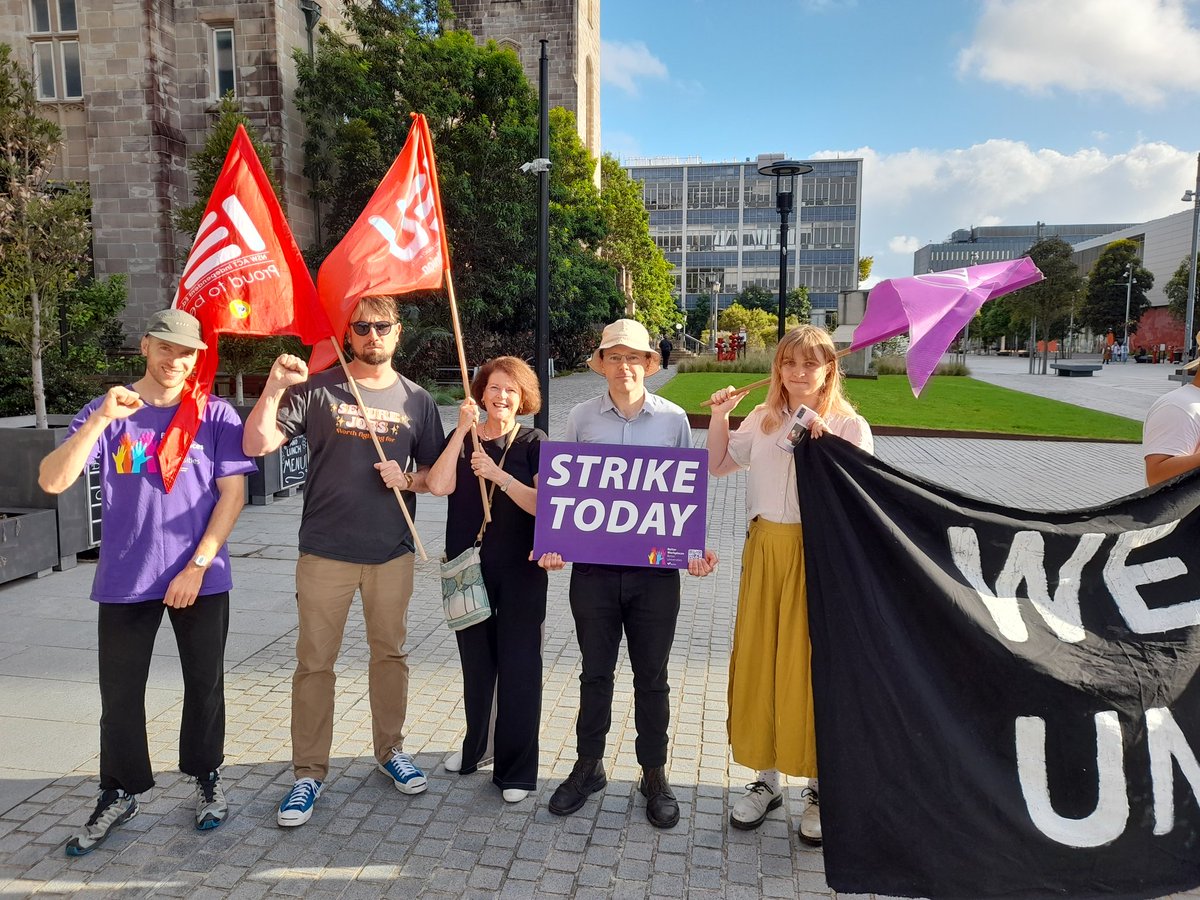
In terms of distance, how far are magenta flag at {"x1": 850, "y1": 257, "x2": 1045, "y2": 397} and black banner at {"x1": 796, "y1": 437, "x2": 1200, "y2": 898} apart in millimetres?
441

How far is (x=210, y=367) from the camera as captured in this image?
360cm

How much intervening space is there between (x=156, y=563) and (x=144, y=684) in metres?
0.51

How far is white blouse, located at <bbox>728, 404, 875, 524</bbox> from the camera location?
3.50m

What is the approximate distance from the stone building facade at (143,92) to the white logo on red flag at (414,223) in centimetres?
1865

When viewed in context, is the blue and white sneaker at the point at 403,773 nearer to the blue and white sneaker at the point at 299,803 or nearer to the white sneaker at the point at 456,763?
the white sneaker at the point at 456,763

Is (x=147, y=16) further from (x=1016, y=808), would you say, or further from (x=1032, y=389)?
(x=1032, y=389)

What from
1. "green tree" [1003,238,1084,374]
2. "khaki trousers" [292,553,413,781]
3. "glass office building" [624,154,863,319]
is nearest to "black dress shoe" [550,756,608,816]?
"khaki trousers" [292,553,413,781]

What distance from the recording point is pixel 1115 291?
2795 inches

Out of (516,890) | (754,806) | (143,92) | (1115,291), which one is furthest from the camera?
(1115,291)

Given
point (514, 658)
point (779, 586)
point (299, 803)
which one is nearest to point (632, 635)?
point (514, 658)

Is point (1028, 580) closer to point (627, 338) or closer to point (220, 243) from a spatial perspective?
point (627, 338)

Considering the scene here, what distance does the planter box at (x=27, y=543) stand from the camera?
22.7ft

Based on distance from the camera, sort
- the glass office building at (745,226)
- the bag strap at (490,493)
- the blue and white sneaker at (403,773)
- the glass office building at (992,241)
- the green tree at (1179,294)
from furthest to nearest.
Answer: the glass office building at (992,241), the glass office building at (745,226), the green tree at (1179,294), the blue and white sneaker at (403,773), the bag strap at (490,493)

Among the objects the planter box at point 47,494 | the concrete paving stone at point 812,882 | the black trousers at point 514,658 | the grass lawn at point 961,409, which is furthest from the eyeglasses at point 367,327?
the grass lawn at point 961,409
